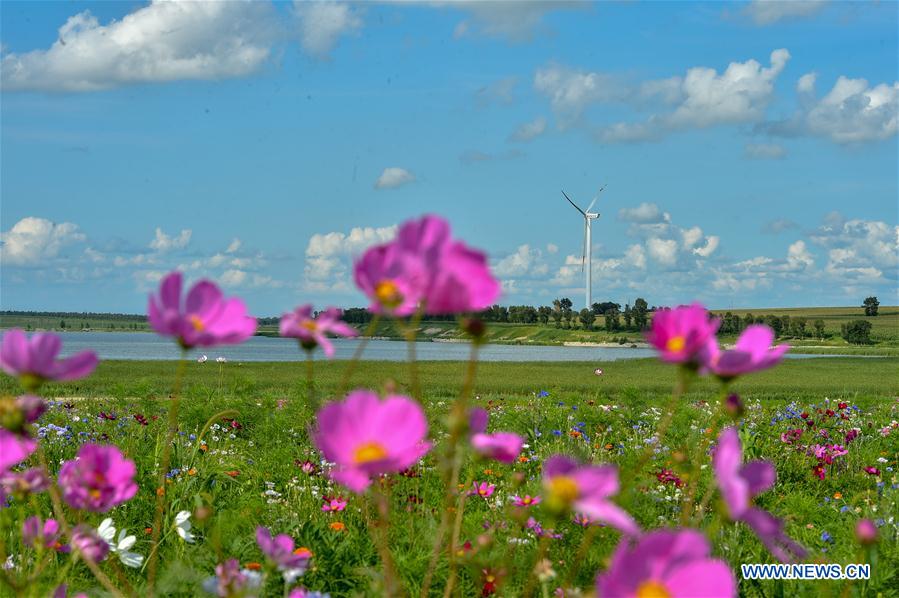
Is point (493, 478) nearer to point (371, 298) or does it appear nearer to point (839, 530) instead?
point (839, 530)

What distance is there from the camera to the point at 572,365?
4088 cm

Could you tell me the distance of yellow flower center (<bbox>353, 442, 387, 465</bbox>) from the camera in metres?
1.00

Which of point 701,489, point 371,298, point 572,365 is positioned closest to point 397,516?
point 701,489

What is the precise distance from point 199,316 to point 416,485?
3.97m

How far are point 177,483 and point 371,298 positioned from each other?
445cm

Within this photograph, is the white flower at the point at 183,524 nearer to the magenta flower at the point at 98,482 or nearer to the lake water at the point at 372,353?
the magenta flower at the point at 98,482

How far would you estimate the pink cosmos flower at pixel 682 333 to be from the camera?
3.74 feet

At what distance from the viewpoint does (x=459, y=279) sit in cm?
105

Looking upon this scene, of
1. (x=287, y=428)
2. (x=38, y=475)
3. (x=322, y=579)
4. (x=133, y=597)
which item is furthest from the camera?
(x=287, y=428)

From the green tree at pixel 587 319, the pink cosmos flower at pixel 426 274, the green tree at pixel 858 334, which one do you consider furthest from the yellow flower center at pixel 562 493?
the green tree at pixel 587 319

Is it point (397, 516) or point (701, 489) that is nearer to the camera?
point (397, 516)

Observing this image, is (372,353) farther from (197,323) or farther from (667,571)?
(667,571)

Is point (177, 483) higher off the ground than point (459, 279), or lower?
lower

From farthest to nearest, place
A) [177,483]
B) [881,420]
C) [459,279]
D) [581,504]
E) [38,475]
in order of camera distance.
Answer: [881,420] < [177,483] < [38,475] < [459,279] < [581,504]
